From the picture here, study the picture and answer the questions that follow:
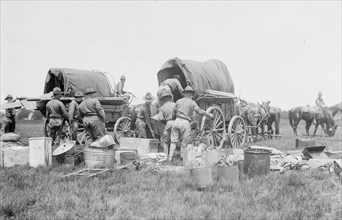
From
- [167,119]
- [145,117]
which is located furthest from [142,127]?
[167,119]

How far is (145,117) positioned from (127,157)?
317 centimetres

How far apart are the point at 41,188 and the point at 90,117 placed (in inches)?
155

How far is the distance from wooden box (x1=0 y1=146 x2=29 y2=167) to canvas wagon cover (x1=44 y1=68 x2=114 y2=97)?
14.6ft

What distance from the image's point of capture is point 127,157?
7621mm

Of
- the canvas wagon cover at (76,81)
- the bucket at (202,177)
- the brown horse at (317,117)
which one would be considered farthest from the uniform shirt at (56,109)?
the brown horse at (317,117)

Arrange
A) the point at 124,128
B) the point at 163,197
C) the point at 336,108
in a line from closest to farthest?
the point at 163,197
the point at 124,128
the point at 336,108

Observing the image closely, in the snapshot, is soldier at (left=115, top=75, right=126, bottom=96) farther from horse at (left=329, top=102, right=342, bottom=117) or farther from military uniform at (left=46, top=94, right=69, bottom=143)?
horse at (left=329, top=102, right=342, bottom=117)

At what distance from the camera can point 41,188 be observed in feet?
17.5

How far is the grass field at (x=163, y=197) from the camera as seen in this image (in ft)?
13.6

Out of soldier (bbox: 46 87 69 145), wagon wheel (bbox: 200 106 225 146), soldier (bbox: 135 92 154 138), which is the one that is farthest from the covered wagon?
soldier (bbox: 46 87 69 145)

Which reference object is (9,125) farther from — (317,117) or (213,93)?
(317,117)

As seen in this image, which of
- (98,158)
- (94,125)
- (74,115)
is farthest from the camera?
(74,115)

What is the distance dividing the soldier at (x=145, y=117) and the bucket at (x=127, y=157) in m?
2.89

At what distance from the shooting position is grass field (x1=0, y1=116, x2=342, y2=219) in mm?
4148
